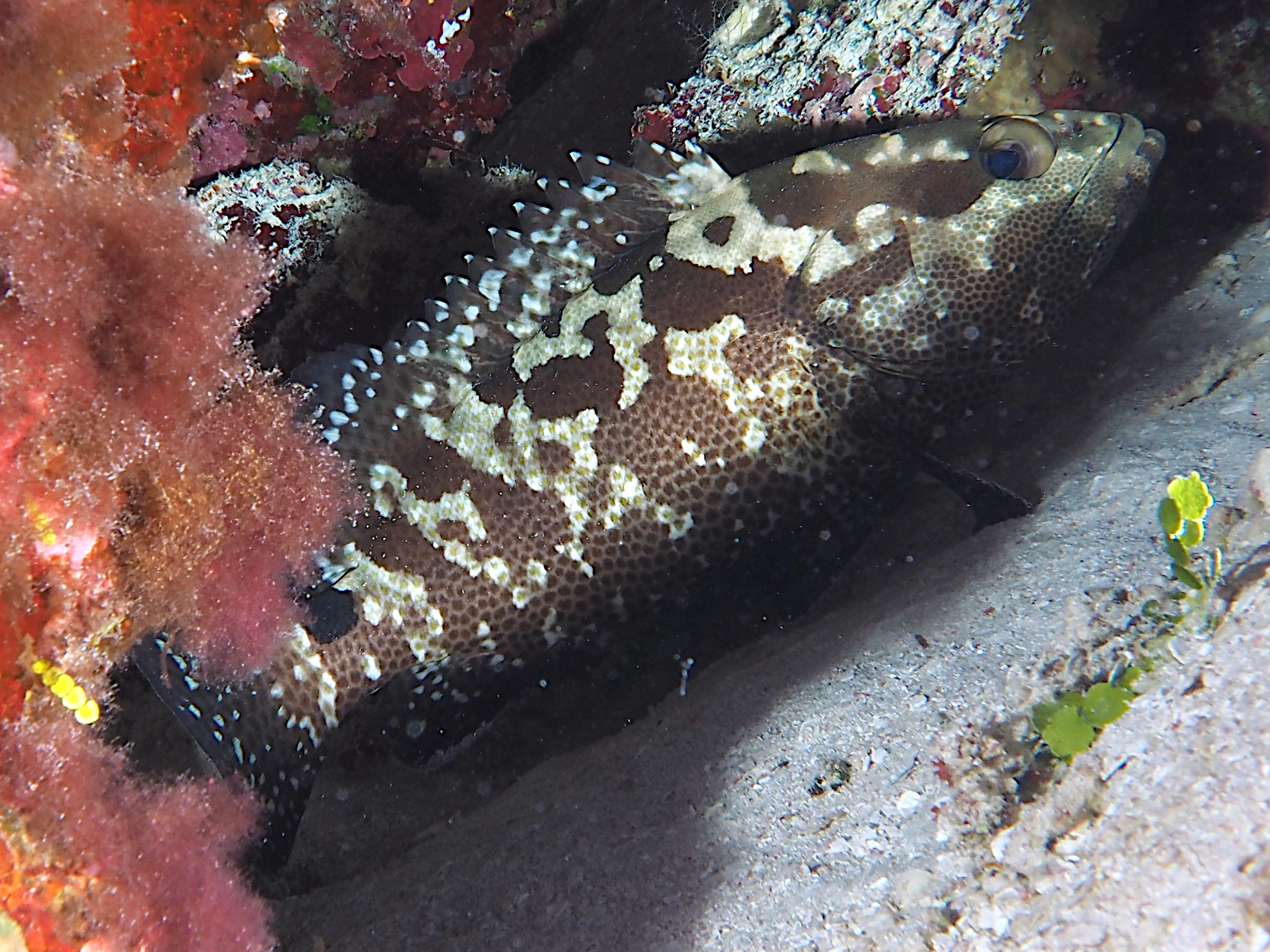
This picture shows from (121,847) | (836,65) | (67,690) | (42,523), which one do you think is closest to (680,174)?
(836,65)

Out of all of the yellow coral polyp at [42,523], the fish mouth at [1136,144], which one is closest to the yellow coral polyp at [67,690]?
the yellow coral polyp at [42,523]

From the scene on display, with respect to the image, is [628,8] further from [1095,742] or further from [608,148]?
[1095,742]

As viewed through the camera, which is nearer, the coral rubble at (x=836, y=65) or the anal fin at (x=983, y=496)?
the anal fin at (x=983, y=496)

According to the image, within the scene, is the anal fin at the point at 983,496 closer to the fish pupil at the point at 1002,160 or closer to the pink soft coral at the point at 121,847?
the fish pupil at the point at 1002,160

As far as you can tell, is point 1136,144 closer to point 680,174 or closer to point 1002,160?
point 1002,160

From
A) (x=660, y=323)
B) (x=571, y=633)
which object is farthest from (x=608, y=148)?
(x=571, y=633)

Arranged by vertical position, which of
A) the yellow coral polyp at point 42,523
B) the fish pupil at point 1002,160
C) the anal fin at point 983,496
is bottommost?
the anal fin at point 983,496

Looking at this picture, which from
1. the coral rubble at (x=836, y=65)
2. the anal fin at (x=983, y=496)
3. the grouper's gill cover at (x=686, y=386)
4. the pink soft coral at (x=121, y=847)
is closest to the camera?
the pink soft coral at (x=121, y=847)
